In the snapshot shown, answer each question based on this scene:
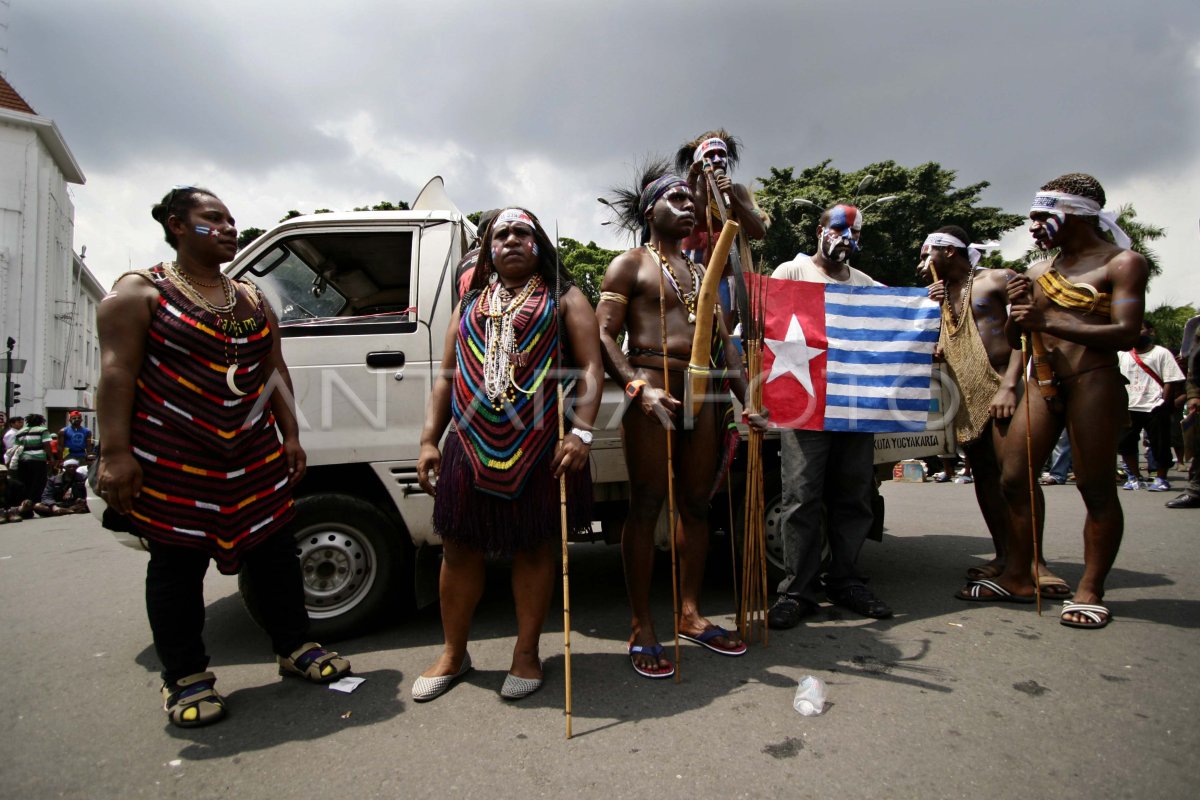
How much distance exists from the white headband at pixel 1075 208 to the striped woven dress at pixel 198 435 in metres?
A: 3.70

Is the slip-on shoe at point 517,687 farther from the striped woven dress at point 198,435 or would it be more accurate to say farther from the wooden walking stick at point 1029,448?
the wooden walking stick at point 1029,448

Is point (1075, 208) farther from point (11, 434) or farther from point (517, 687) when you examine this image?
point (11, 434)

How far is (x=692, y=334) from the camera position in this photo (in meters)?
3.03

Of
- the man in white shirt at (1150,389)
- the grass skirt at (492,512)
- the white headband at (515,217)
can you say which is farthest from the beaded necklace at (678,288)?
the man in white shirt at (1150,389)

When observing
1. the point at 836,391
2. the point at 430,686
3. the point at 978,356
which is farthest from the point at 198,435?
the point at 978,356

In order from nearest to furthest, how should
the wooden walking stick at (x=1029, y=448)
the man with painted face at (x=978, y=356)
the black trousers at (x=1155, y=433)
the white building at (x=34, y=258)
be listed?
the wooden walking stick at (x=1029, y=448) < the man with painted face at (x=978, y=356) < the black trousers at (x=1155, y=433) < the white building at (x=34, y=258)

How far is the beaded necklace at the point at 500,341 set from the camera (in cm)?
259

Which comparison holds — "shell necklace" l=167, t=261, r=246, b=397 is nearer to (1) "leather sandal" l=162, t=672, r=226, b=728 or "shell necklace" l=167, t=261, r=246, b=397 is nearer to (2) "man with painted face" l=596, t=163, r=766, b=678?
(1) "leather sandal" l=162, t=672, r=226, b=728

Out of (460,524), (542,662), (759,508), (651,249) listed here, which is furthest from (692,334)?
(542,662)

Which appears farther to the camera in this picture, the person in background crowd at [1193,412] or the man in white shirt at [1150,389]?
the man in white shirt at [1150,389]

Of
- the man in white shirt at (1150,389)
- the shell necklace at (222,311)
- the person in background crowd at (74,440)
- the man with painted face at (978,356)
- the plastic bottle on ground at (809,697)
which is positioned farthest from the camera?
the person in background crowd at (74,440)

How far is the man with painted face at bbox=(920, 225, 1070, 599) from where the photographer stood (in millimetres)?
3812

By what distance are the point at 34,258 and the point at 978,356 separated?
117 ft

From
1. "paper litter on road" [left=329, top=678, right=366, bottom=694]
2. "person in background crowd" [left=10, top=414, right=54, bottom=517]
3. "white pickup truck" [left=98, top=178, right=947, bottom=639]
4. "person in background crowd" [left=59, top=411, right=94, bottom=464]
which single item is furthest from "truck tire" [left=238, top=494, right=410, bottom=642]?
"person in background crowd" [left=59, top=411, right=94, bottom=464]
